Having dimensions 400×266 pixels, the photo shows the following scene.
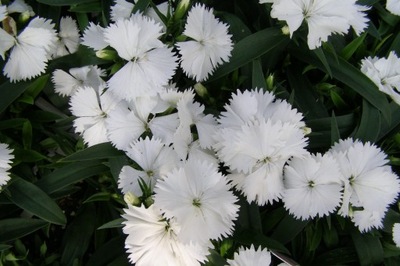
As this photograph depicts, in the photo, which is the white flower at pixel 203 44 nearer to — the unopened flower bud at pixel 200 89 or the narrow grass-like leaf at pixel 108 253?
the unopened flower bud at pixel 200 89

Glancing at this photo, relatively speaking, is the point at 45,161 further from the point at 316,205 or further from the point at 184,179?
the point at 316,205

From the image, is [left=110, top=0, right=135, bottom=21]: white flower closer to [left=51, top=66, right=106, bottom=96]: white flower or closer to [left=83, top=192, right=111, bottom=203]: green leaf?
[left=51, top=66, right=106, bottom=96]: white flower

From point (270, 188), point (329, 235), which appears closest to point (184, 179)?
point (270, 188)

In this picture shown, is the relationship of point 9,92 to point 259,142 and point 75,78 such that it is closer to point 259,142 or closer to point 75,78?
point 75,78

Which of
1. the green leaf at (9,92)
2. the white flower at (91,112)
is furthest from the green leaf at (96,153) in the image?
the green leaf at (9,92)

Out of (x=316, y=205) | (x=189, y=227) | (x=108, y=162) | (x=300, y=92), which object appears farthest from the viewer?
(x=300, y=92)
